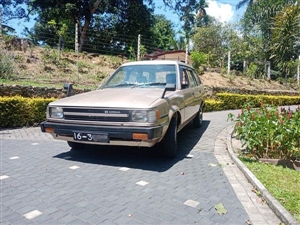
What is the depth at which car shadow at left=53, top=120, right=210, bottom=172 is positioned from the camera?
4215 mm

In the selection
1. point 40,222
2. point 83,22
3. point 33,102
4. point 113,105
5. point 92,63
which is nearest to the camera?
point 40,222

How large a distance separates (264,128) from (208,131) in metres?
2.80

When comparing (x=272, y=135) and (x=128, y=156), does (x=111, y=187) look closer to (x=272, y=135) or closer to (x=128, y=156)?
(x=128, y=156)

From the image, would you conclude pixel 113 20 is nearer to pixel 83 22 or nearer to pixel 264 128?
pixel 83 22

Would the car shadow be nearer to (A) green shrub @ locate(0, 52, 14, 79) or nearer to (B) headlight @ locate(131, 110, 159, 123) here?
(B) headlight @ locate(131, 110, 159, 123)

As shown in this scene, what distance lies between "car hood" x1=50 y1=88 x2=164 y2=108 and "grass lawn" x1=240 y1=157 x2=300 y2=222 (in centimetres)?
192

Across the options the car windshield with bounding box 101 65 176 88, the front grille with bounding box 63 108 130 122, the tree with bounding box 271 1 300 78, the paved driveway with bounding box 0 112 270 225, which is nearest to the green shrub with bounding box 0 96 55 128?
the paved driveway with bounding box 0 112 270 225

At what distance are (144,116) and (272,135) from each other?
7.70 feet

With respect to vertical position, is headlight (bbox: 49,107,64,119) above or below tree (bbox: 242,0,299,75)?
below

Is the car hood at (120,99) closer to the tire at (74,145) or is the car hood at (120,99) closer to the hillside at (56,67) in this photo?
the tire at (74,145)

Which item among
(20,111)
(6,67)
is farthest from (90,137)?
(6,67)

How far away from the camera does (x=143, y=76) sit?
5.06m

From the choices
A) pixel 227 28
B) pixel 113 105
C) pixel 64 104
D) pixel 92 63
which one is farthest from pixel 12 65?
pixel 227 28

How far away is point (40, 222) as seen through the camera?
2.47 metres
